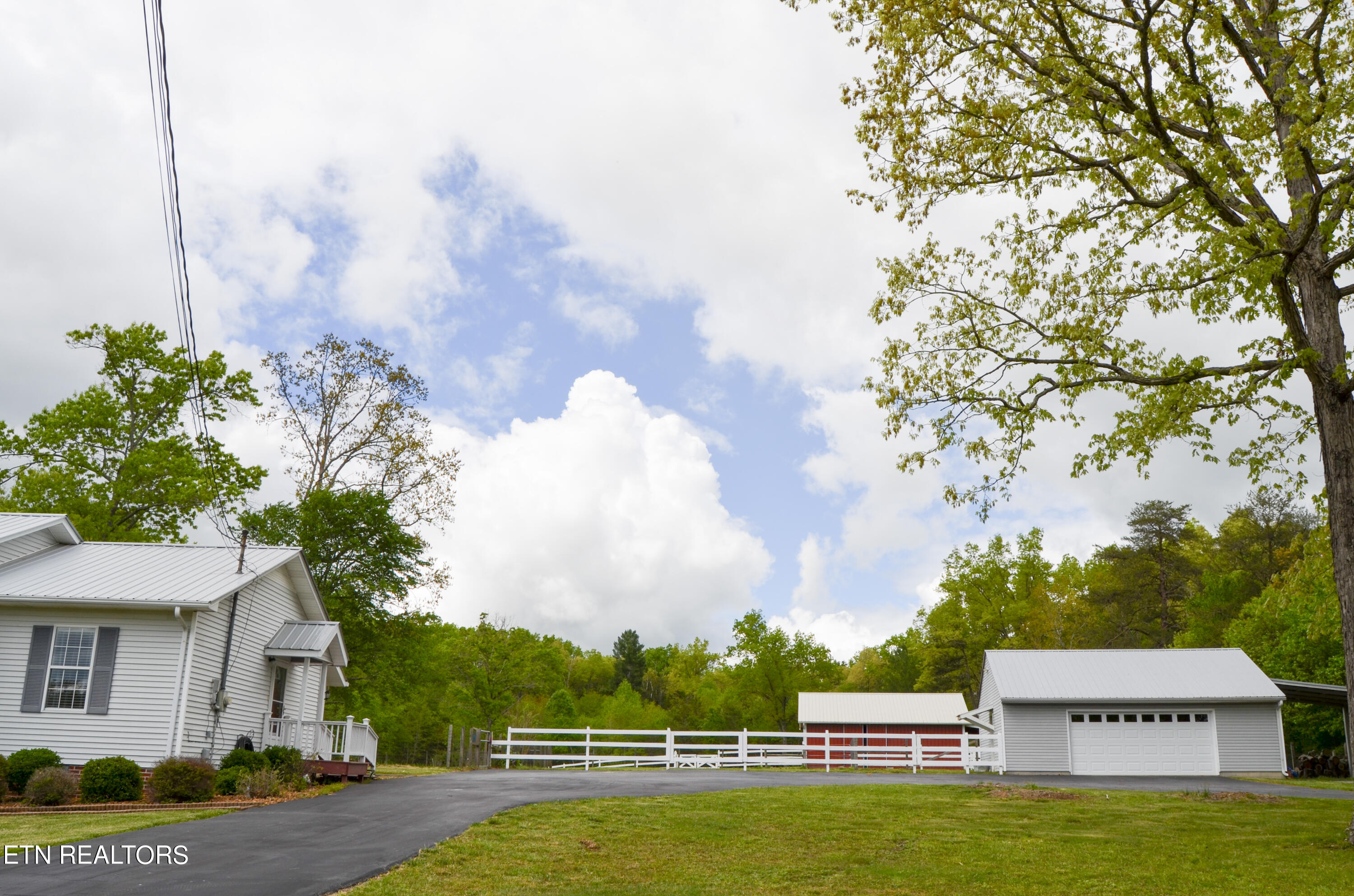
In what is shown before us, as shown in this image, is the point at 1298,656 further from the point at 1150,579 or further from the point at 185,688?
the point at 185,688

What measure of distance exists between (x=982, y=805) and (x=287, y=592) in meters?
15.6

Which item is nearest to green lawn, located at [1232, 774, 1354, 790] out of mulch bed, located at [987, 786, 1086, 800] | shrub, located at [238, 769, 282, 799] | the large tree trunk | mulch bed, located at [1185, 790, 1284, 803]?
mulch bed, located at [1185, 790, 1284, 803]

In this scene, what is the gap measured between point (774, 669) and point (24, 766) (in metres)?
45.5

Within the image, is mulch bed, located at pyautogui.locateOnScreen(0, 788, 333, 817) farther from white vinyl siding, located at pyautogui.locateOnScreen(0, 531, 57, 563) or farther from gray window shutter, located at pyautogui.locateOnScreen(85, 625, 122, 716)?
white vinyl siding, located at pyautogui.locateOnScreen(0, 531, 57, 563)

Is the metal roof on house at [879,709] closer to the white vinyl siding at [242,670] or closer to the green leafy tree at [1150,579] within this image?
the green leafy tree at [1150,579]

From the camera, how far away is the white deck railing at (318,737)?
67.4ft

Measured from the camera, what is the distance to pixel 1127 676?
101ft

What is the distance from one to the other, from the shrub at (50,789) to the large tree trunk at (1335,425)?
59.4ft

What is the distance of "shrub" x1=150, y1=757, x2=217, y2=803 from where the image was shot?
15.2 metres

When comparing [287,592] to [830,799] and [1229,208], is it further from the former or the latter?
[1229,208]

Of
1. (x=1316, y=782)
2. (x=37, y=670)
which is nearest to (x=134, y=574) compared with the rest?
(x=37, y=670)

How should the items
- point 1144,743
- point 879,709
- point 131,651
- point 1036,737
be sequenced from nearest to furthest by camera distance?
point 131,651 → point 1144,743 → point 1036,737 → point 879,709

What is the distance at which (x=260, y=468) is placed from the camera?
33.0 m

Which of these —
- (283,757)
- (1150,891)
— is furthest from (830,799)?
(283,757)
